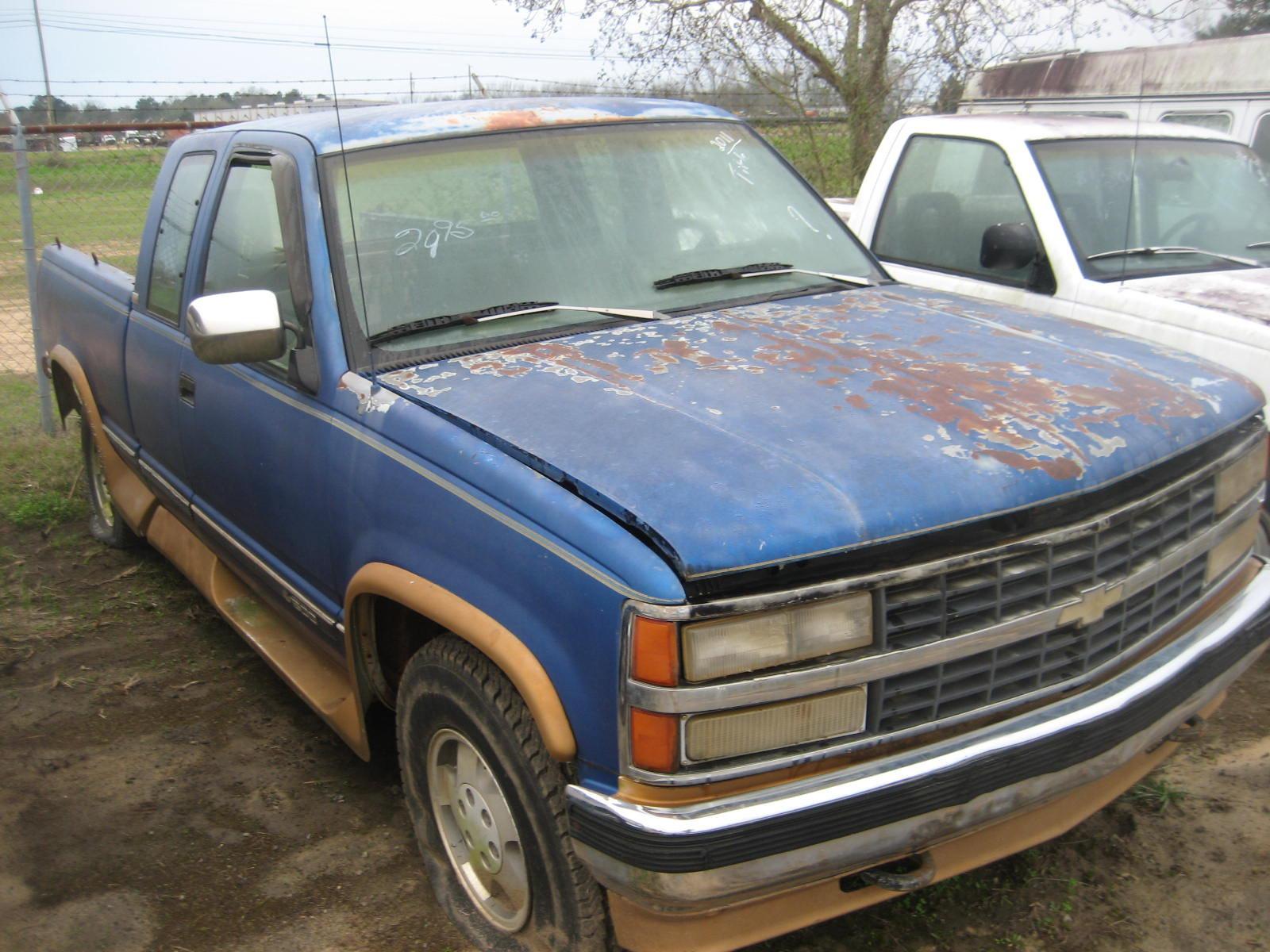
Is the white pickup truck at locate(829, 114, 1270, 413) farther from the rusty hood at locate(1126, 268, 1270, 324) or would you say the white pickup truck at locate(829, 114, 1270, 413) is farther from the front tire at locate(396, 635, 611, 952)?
the front tire at locate(396, 635, 611, 952)

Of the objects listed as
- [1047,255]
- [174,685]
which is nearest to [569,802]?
[174,685]

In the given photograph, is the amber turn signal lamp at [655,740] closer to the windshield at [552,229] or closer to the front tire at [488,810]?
the front tire at [488,810]

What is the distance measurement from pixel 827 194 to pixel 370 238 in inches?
365

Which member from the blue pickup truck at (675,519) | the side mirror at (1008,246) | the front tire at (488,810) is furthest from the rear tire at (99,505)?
the side mirror at (1008,246)

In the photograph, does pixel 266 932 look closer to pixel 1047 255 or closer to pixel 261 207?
pixel 261 207

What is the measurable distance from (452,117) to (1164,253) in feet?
10.4

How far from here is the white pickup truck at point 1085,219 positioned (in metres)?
4.52

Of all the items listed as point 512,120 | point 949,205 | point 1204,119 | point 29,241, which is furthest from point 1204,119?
point 29,241

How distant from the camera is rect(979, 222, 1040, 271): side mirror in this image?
183 inches

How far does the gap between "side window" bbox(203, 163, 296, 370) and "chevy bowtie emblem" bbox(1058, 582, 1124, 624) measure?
6.77ft

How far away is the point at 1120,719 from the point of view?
2336 mm

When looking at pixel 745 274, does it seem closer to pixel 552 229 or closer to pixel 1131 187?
pixel 552 229

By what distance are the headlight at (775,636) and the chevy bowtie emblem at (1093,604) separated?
47cm

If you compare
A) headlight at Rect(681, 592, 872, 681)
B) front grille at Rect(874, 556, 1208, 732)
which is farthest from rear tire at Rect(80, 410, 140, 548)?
front grille at Rect(874, 556, 1208, 732)
